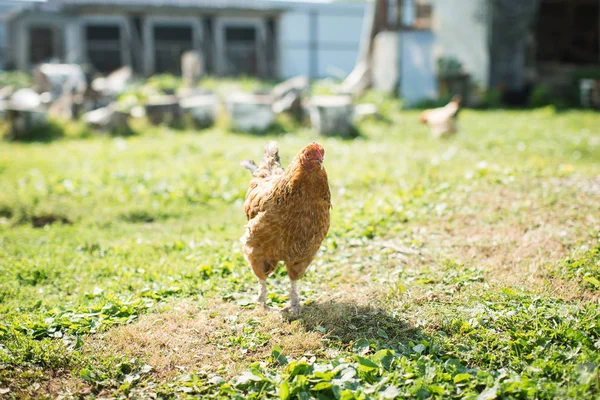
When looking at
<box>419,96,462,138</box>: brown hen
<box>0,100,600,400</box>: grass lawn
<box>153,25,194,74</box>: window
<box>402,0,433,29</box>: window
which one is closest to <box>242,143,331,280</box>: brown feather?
<box>0,100,600,400</box>: grass lawn

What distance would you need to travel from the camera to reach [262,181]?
15.0 feet

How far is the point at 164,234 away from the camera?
6559 millimetres

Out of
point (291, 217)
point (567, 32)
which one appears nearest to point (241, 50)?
point (567, 32)

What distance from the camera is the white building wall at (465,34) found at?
1738 cm

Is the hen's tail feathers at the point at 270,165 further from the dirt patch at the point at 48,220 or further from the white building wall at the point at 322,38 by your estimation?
the white building wall at the point at 322,38

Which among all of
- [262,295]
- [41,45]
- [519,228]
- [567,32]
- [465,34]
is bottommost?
[262,295]

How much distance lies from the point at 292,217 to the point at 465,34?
15.4 metres

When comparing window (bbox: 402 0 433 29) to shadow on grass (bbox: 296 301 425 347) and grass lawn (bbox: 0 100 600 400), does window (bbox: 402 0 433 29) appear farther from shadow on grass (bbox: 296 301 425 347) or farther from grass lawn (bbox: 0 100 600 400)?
shadow on grass (bbox: 296 301 425 347)

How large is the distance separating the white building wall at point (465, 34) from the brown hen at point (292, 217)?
1486 cm

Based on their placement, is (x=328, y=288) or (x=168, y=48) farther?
(x=168, y=48)

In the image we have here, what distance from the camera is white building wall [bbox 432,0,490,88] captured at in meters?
17.4

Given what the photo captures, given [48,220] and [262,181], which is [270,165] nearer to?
[262,181]

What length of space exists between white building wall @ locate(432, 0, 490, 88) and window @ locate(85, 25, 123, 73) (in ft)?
47.7

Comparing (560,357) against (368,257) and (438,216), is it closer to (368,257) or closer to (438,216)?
(368,257)
